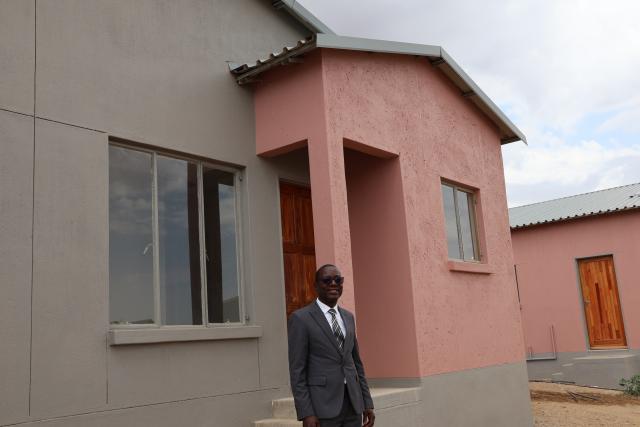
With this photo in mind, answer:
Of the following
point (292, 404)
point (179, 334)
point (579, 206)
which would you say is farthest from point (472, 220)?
point (579, 206)

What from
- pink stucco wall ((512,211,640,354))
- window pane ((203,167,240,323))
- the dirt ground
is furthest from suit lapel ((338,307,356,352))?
pink stucco wall ((512,211,640,354))

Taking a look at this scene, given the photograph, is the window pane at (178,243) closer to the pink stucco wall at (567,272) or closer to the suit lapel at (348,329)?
the suit lapel at (348,329)

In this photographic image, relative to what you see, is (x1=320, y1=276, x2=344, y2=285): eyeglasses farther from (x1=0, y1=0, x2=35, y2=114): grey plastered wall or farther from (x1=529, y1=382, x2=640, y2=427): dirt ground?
(x1=529, y1=382, x2=640, y2=427): dirt ground

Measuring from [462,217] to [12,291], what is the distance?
6.57 m

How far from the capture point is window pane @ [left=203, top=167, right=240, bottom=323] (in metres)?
7.25

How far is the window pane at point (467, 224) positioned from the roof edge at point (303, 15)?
3130mm

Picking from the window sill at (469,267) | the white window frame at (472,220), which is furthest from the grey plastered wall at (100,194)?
the white window frame at (472,220)

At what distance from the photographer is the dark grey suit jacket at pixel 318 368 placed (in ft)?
15.5

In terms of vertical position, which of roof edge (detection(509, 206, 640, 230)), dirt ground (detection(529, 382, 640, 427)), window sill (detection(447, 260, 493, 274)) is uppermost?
roof edge (detection(509, 206, 640, 230))

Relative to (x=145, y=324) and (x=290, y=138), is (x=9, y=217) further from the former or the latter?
(x=290, y=138)

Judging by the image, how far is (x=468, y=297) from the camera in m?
9.41

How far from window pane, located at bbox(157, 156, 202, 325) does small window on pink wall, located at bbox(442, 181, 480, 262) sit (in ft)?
12.8

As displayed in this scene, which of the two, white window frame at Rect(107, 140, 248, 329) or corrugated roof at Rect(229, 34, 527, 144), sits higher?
corrugated roof at Rect(229, 34, 527, 144)

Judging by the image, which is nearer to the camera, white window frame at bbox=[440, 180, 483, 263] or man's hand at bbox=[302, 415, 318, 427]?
man's hand at bbox=[302, 415, 318, 427]
